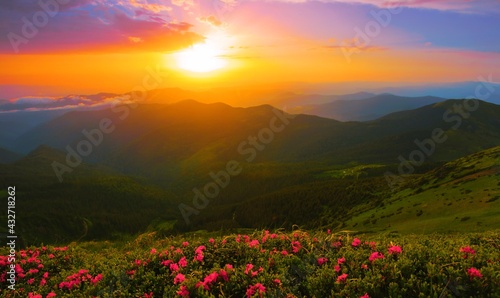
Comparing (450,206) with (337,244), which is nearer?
(337,244)

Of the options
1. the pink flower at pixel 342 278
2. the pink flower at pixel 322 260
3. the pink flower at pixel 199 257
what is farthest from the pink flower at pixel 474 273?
the pink flower at pixel 199 257

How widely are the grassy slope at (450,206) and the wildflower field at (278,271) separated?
93.2ft

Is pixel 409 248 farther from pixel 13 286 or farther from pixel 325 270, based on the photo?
pixel 13 286

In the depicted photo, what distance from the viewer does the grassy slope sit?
3622 cm

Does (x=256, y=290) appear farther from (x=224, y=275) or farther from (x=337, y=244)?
(x=337, y=244)

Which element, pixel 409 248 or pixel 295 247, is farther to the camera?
pixel 295 247

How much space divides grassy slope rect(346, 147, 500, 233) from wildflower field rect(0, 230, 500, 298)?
28.4 metres

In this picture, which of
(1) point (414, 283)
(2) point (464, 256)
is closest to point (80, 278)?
(1) point (414, 283)

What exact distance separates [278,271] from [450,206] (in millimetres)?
49095

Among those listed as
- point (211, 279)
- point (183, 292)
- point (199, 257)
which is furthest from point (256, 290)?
point (199, 257)

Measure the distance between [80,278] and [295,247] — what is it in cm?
731

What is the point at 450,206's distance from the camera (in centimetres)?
4794

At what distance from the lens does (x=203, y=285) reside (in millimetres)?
7977

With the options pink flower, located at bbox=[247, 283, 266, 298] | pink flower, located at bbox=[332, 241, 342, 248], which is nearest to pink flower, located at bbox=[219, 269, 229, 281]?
pink flower, located at bbox=[247, 283, 266, 298]
